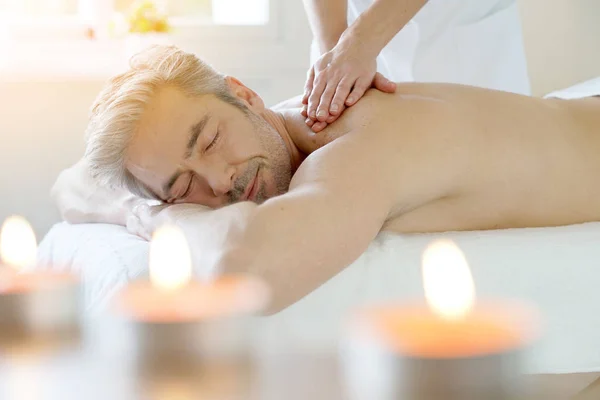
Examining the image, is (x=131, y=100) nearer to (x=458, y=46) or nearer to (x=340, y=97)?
(x=340, y=97)

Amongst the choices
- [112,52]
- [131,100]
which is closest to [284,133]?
[131,100]

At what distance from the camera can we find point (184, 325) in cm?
34

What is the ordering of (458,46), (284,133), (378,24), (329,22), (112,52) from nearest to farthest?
(284,133)
(378,24)
(329,22)
(458,46)
(112,52)

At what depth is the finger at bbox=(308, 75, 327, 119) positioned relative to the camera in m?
1.63

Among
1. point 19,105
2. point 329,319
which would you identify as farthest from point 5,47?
point 329,319

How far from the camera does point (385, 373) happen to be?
1.02ft

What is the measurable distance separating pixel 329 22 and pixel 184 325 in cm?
181

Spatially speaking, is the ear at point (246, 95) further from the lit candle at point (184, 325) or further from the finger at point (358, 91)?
the lit candle at point (184, 325)

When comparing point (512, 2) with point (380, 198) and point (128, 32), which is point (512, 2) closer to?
point (128, 32)

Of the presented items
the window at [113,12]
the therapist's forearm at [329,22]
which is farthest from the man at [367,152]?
the window at [113,12]

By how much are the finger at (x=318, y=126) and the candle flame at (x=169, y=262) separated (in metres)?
0.98

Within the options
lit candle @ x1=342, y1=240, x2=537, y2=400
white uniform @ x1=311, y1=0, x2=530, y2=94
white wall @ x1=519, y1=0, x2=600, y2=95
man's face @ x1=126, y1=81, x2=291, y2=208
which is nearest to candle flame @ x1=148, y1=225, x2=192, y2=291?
lit candle @ x1=342, y1=240, x2=537, y2=400

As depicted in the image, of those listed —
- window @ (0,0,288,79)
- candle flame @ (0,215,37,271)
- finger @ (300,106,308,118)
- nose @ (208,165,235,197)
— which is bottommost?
window @ (0,0,288,79)

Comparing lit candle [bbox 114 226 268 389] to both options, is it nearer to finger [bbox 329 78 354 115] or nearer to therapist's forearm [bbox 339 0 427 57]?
finger [bbox 329 78 354 115]
